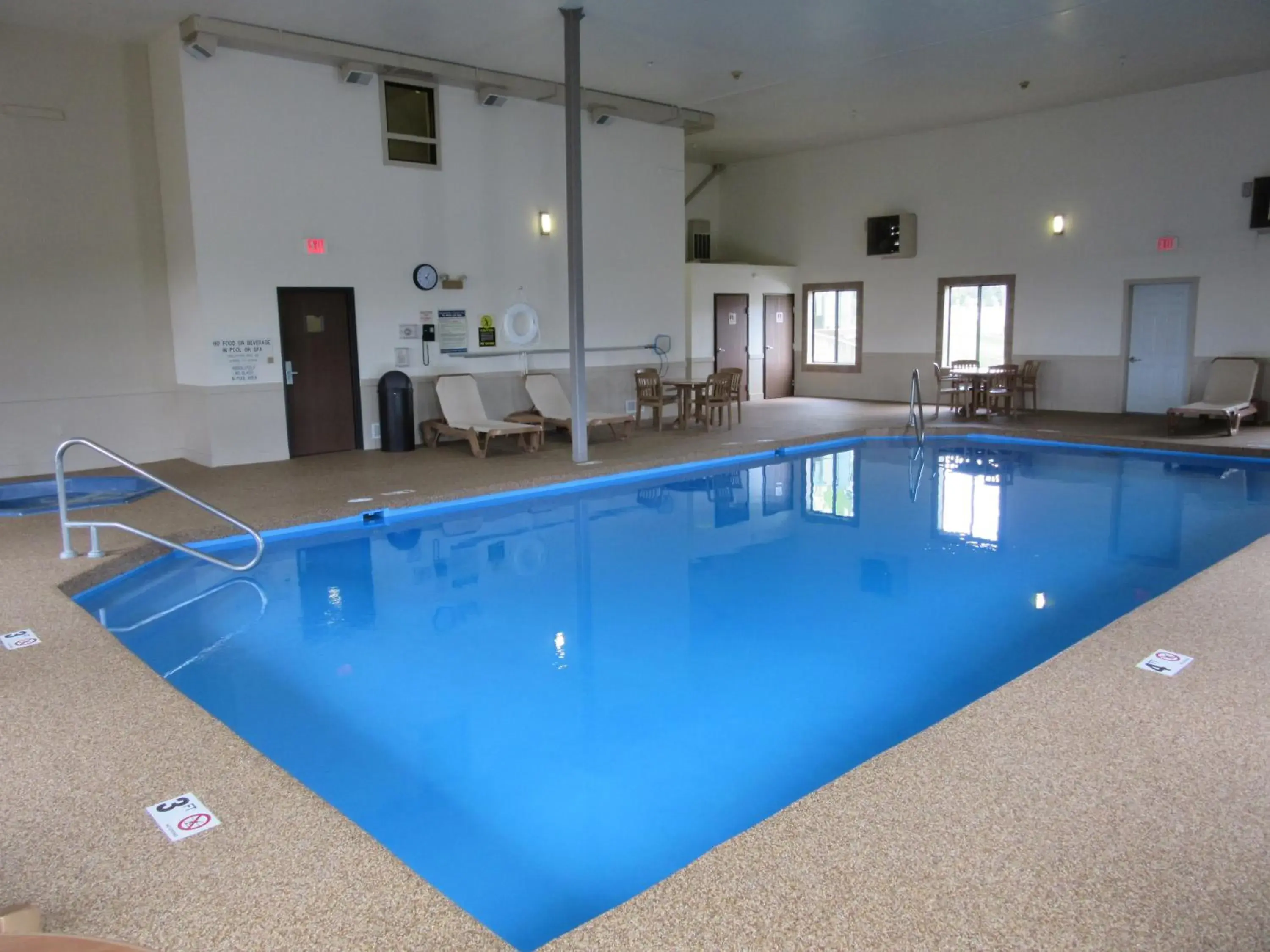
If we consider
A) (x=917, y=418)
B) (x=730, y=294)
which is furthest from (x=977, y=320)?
(x=730, y=294)

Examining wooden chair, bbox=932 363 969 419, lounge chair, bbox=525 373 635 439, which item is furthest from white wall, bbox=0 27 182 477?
wooden chair, bbox=932 363 969 419

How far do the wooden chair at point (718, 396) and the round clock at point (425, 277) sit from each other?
3.29 metres

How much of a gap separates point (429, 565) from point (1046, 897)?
447 cm

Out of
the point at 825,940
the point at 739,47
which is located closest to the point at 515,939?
the point at 825,940

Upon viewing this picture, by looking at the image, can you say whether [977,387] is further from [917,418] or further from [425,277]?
[425,277]

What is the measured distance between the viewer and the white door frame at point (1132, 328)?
34.4 ft

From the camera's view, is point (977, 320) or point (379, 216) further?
Answer: point (977, 320)

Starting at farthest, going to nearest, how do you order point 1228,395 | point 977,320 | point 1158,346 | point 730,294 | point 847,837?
point 730,294 → point 977,320 → point 1158,346 → point 1228,395 → point 847,837

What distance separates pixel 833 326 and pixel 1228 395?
215 inches

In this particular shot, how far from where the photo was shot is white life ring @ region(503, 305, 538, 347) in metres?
9.91

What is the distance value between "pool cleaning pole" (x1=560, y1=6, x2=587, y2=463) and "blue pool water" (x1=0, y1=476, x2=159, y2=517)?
11.7 feet

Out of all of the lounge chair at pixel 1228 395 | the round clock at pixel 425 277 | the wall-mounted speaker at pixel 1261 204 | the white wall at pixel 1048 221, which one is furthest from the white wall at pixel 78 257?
the wall-mounted speaker at pixel 1261 204

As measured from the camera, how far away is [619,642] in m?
4.61

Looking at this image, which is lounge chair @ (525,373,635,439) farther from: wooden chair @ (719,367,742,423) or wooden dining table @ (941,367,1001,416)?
wooden dining table @ (941,367,1001,416)
